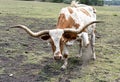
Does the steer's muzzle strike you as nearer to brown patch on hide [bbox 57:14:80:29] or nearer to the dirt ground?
the dirt ground

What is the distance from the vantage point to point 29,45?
1067 cm

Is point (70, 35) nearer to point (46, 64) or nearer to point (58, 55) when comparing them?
point (58, 55)

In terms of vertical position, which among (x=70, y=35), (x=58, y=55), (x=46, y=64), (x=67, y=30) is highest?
(x=67, y=30)

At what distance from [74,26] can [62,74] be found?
115 centimetres

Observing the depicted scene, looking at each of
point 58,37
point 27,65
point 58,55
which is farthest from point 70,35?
point 27,65

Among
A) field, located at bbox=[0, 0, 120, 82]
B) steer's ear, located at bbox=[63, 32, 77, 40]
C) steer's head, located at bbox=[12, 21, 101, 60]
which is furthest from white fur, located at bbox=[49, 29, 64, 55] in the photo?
field, located at bbox=[0, 0, 120, 82]

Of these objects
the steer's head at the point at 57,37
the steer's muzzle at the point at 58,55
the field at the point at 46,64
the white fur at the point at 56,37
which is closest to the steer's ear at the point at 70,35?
the steer's head at the point at 57,37

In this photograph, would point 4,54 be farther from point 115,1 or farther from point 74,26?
point 115,1

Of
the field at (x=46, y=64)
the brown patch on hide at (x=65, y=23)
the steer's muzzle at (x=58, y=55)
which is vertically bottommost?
the field at (x=46, y=64)

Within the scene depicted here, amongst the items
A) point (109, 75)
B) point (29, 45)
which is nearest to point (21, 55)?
point (29, 45)

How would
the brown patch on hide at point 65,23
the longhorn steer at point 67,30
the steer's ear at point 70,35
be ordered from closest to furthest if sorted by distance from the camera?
the longhorn steer at point 67,30, the steer's ear at point 70,35, the brown patch on hide at point 65,23

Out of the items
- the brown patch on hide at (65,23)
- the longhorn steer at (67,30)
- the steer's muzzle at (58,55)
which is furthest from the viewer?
the brown patch on hide at (65,23)

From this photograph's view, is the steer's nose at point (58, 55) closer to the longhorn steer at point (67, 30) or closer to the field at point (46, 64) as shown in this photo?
the longhorn steer at point (67, 30)

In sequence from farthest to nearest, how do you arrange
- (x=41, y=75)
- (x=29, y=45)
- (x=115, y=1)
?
(x=115, y=1), (x=29, y=45), (x=41, y=75)
